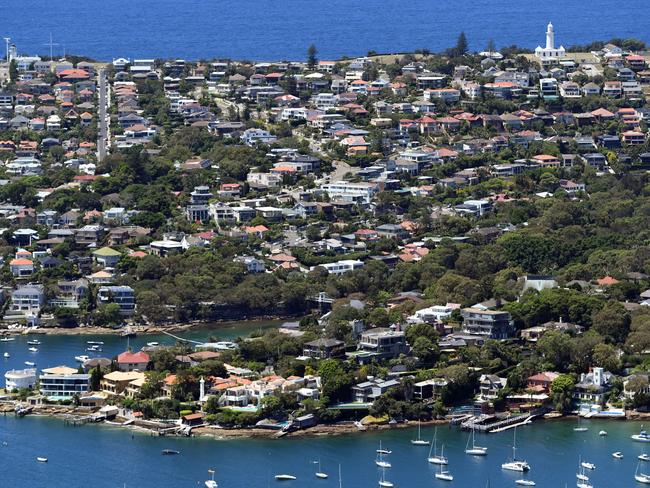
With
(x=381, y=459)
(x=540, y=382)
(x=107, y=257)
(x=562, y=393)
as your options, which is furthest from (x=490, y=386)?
(x=107, y=257)

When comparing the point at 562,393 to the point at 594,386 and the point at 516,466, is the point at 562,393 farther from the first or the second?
the point at 516,466

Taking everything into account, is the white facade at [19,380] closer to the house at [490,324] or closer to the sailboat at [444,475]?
the house at [490,324]

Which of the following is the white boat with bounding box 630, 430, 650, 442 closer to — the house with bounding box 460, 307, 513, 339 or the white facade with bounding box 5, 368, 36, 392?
the house with bounding box 460, 307, 513, 339

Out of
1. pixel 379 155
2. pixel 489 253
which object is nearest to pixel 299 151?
pixel 379 155

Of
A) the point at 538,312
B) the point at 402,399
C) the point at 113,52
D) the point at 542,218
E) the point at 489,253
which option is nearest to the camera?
the point at 402,399

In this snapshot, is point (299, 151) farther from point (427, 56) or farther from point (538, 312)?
point (538, 312)

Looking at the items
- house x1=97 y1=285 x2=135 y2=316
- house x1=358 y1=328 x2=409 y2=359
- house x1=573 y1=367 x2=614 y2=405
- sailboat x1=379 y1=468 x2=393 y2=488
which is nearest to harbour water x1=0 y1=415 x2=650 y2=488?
sailboat x1=379 y1=468 x2=393 y2=488
